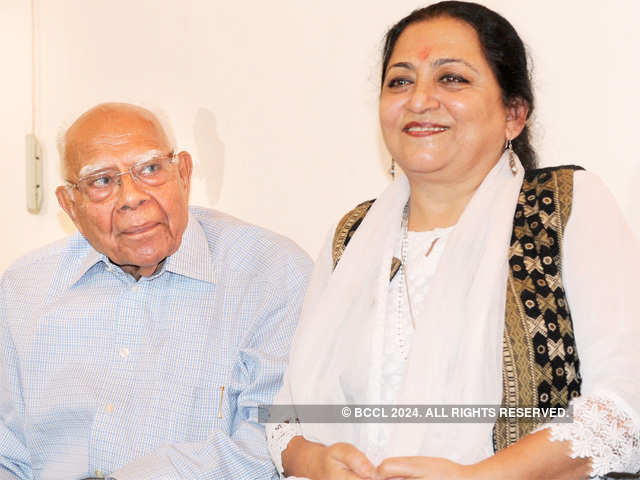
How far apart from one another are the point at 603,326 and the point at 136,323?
1295 mm

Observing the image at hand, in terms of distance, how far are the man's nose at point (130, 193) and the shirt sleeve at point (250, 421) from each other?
0.43m

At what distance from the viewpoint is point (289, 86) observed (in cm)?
292

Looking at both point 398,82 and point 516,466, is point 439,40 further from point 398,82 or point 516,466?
point 516,466

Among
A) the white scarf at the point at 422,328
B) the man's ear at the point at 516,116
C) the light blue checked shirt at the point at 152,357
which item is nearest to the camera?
the white scarf at the point at 422,328

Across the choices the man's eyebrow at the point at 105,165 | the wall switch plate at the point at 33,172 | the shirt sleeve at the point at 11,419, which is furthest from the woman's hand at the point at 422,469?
the wall switch plate at the point at 33,172

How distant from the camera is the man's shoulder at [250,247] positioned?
7.90ft

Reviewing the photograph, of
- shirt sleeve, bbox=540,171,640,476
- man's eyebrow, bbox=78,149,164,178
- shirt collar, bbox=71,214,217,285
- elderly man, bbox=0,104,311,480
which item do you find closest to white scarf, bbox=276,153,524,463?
shirt sleeve, bbox=540,171,640,476

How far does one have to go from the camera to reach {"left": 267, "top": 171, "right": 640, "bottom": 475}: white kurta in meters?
1.59

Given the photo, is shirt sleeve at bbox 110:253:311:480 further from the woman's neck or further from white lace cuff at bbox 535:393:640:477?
white lace cuff at bbox 535:393:640:477

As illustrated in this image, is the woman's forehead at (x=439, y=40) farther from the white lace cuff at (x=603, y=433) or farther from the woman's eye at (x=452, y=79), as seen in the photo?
the white lace cuff at (x=603, y=433)

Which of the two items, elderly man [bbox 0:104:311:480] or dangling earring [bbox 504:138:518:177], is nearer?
dangling earring [bbox 504:138:518:177]

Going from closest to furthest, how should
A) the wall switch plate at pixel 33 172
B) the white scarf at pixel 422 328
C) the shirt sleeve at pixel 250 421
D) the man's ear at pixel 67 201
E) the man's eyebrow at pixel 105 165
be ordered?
the white scarf at pixel 422 328
the shirt sleeve at pixel 250 421
the man's eyebrow at pixel 105 165
the man's ear at pixel 67 201
the wall switch plate at pixel 33 172

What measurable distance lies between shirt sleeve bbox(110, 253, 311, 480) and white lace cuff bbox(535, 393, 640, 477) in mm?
854

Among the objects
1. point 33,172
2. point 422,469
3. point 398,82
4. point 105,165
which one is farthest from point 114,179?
point 33,172
